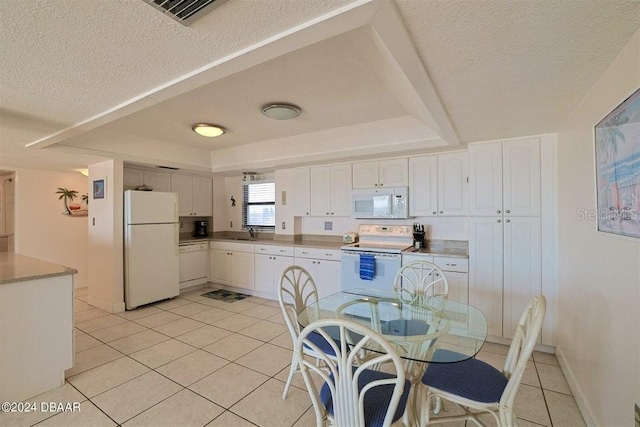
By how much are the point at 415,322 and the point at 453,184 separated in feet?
6.97

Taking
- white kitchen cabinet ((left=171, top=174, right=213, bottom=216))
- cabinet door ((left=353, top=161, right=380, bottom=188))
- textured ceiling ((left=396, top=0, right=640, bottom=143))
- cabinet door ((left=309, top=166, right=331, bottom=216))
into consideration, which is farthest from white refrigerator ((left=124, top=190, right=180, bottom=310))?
textured ceiling ((left=396, top=0, right=640, bottom=143))

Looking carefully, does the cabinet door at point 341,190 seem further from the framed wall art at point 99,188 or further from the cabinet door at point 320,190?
the framed wall art at point 99,188

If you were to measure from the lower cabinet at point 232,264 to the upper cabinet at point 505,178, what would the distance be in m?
3.40

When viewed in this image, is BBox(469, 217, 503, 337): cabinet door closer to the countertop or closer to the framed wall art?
the countertop

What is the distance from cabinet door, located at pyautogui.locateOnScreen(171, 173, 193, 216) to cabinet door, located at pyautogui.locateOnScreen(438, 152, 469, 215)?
4.26 metres

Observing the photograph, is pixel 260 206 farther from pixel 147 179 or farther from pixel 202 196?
pixel 147 179

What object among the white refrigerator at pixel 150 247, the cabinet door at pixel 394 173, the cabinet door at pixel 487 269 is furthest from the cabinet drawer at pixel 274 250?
the cabinet door at pixel 487 269

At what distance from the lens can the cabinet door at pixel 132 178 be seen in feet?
14.8

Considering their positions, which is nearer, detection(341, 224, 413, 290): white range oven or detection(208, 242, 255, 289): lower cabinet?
detection(341, 224, 413, 290): white range oven

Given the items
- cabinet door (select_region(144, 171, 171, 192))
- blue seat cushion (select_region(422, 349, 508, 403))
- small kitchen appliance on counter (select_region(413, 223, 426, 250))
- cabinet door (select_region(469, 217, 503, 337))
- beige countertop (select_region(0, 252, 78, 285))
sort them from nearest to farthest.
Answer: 1. blue seat cushion (select_region(422, 349, 508, 403))
2. beige countertop (select_region(0, 252, 78, 285))
3. cabinet door (select_region(469, 217, 503, 337))
4. small kitchen appliance on counter (select_region(413, 223, 426, 250))
5. cabinet door (select_region(144, 171, 171, 192))

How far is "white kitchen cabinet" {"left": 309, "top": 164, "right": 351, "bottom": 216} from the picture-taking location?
4.28 meters

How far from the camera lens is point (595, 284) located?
1816 mm

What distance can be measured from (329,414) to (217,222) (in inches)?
196

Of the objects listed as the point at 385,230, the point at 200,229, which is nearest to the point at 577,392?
the point at 385,230
